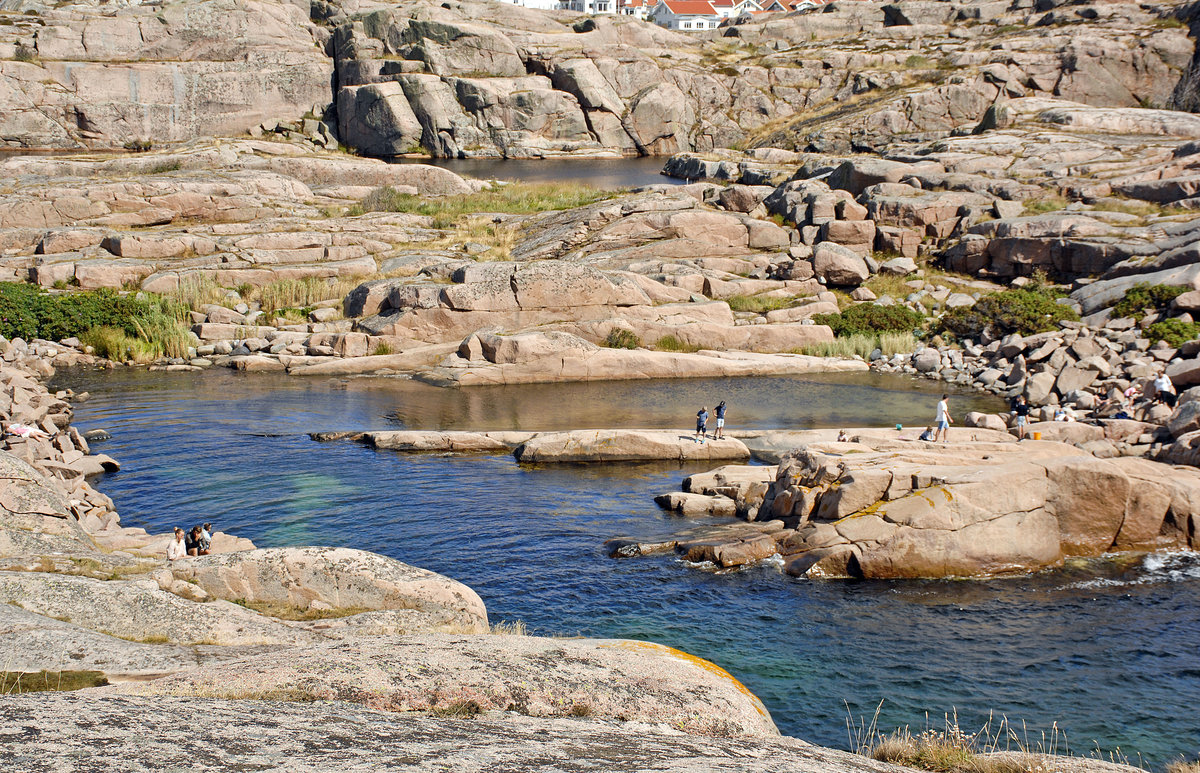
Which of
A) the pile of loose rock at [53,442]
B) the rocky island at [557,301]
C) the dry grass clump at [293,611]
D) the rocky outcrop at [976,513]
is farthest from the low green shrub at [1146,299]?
the pile of loose rock at [53,442]

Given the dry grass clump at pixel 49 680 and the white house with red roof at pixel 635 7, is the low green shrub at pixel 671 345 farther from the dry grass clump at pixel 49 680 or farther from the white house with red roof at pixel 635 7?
the white house with red roof at pixel 635 7

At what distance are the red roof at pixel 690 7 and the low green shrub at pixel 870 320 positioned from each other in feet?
378

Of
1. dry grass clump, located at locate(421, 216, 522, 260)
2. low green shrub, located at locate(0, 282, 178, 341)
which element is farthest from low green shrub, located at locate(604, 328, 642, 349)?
low green shrub, located at locate(0, 282, 178, 341)

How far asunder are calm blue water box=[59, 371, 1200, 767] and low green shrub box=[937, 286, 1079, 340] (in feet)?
35.9

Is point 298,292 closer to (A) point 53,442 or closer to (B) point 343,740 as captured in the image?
(A) point 53,442

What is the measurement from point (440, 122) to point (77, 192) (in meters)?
45.3

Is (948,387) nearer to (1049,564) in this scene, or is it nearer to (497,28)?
(1049,564)

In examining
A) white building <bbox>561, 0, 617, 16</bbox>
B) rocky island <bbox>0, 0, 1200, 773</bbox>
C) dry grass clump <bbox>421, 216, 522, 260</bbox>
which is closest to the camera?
rocky island <bbox>0, 0, 1200, 773</bbox>

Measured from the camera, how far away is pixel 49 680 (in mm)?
8648

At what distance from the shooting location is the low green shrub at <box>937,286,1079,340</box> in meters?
45.2

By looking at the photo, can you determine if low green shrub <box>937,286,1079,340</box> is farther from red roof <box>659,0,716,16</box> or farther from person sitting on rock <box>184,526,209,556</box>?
red roof <box>659,0,716,16</box>

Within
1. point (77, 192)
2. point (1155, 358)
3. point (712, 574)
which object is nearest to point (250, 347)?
point (77, 192)

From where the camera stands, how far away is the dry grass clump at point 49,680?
8.38m

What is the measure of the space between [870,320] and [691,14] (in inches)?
4578
